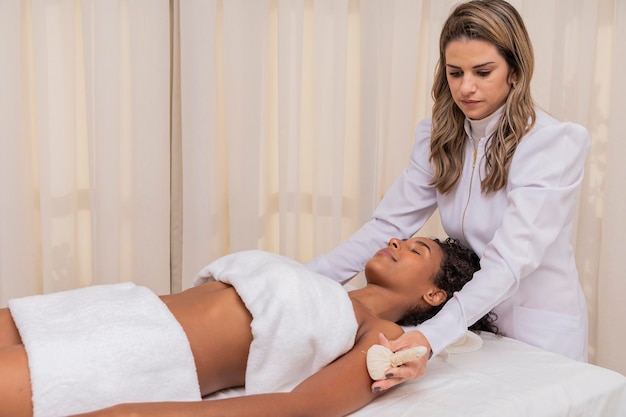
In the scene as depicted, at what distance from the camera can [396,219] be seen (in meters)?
2.30

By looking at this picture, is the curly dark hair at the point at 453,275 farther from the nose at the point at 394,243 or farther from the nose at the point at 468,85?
the nose at the point at 468,85

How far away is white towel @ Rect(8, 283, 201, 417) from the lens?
1.47m

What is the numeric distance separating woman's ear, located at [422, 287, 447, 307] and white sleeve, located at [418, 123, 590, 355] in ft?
0.75

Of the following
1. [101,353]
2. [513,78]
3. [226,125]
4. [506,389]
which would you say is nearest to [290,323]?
[101,353]

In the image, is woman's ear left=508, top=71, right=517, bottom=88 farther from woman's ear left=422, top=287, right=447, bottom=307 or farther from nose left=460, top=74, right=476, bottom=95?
woman's ear left=422, top=287, right=447, bottom=307

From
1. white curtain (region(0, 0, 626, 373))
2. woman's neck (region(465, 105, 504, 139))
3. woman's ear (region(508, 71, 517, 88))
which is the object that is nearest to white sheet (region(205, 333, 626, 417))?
woman's neck (region(465, 105, 504, 139))

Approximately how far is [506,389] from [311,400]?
484 millimetres

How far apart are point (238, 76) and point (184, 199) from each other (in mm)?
545

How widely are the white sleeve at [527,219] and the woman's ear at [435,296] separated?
23 centimetres

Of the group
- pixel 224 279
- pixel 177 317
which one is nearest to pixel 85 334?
pixel 177 317

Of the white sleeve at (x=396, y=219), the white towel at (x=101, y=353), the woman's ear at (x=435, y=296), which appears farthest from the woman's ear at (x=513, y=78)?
the white towel at (x=101, y=353)

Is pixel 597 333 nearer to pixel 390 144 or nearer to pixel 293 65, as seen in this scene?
pixel 390 144

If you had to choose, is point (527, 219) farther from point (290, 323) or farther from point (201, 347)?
point (201, 347)

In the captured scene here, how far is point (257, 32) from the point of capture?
2.96 meters
